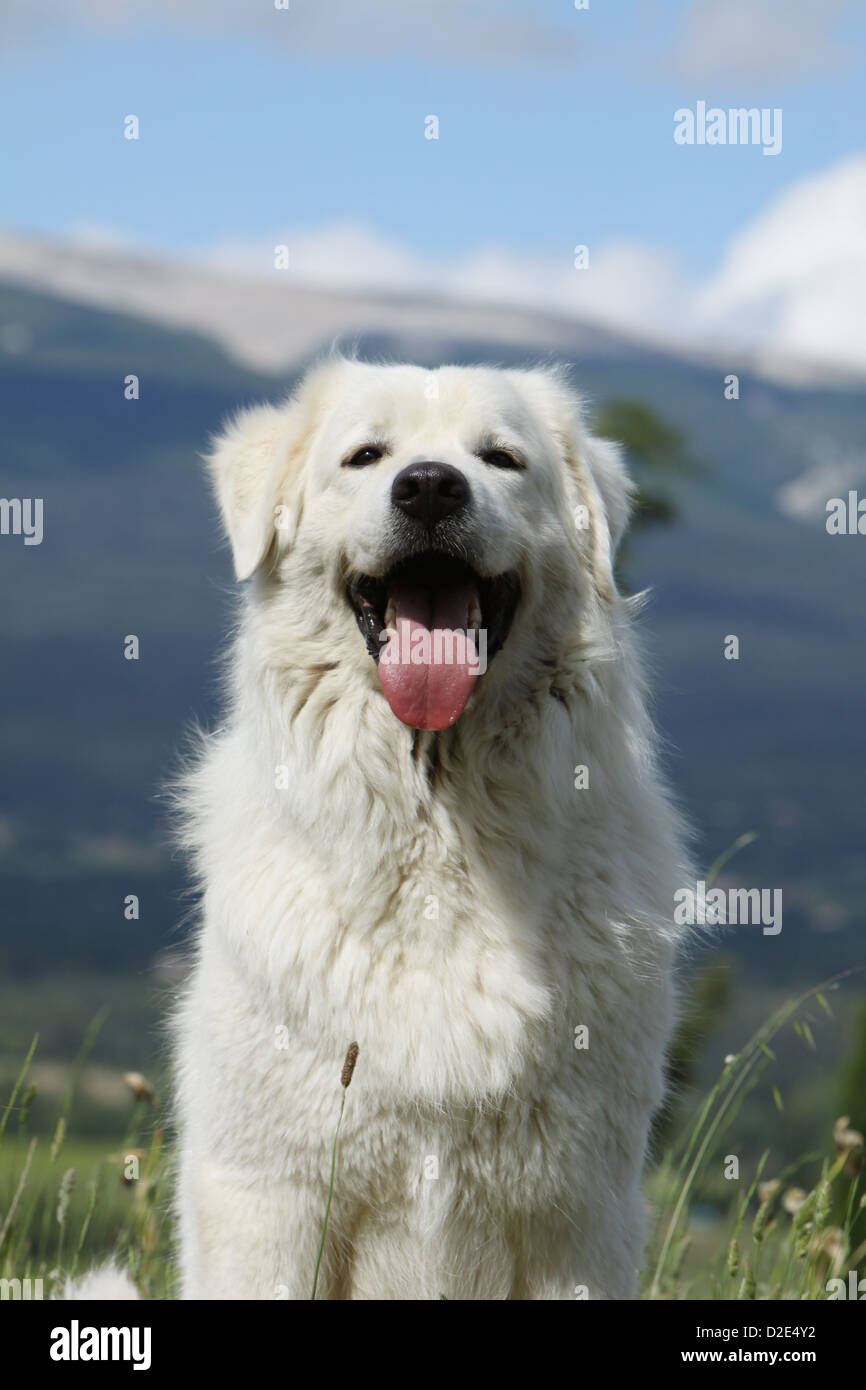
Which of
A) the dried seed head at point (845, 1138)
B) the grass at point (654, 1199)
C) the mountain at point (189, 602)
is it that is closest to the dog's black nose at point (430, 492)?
the grass at point (654, 1199)

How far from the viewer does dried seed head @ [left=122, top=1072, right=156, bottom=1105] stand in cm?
410

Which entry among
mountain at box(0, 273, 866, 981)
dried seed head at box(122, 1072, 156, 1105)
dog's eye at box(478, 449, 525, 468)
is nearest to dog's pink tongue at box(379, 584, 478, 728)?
dog's eye at box(478, 449, 525, 468)

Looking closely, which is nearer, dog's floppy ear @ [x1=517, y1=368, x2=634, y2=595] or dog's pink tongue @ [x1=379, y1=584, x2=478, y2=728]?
dog's pink tongue @ [x1=379, y1=584, x2=478, y2=728]

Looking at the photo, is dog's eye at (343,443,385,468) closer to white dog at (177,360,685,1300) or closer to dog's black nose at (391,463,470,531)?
white dog at (177,360,685,1300)

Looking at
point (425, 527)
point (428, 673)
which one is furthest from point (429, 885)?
point (425, 527)

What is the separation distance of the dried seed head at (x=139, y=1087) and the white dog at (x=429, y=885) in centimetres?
48

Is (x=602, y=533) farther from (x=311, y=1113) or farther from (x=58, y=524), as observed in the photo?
(x=58, y=524)

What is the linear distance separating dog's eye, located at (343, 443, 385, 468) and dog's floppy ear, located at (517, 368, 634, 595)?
0.54m

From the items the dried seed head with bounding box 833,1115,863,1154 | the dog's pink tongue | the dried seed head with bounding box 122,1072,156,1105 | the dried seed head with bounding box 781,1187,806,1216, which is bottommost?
the dried seed head with bounding box 781,1187,806,1216

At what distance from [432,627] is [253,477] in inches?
30.4

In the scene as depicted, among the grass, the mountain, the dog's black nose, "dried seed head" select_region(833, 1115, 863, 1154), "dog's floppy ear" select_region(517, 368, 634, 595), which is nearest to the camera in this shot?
the dog's black nose

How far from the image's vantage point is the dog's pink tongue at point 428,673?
10.9ft

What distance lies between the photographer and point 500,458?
140 inches
